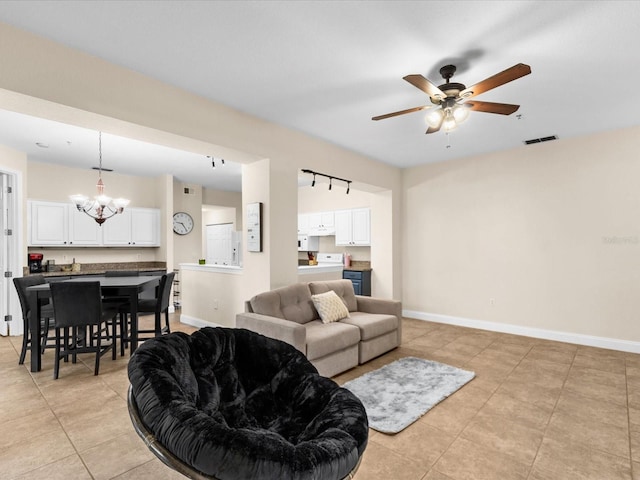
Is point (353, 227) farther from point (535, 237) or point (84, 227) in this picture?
point (84, 227)

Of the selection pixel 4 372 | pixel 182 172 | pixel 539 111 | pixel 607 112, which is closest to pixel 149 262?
pixel 182 172

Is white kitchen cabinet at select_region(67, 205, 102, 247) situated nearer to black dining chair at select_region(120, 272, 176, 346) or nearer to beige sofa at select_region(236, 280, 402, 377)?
black dining chair at select_region(120, 272, 176, 346)

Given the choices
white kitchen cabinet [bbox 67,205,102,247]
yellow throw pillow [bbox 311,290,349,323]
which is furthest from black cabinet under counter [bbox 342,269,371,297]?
white kitchen cabinet [bbox 67,205,102,247]

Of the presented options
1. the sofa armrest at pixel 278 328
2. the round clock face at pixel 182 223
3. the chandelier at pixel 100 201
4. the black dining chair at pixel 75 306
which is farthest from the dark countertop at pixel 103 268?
the sofa armrest at pixel 278 328

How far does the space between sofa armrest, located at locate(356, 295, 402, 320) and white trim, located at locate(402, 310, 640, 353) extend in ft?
6.12

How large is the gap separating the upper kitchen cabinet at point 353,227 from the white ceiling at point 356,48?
280cm

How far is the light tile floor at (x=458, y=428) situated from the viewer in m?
2.00

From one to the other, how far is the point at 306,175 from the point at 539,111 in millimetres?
2913

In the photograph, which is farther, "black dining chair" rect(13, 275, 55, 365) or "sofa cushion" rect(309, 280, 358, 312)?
"sofa cushion" rect(309, 280, 358, 312)

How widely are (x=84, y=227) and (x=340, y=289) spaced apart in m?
4.75

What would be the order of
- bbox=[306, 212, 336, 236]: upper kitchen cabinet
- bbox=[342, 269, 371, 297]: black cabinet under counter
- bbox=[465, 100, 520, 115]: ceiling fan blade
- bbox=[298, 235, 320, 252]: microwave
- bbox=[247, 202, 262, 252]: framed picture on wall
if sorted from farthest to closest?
bbox=[298, 235, 320, 252]: microwave → bbox=[306, 212, 336, 236]: upper kitchen cabinet → bbox=[342, 269, 371, 297]: black cabinet under counter → bbox=[247, 202, 262, 252]: framed picture on wall → bbox=[465, 100, 520, 115]: ceiling fan blade

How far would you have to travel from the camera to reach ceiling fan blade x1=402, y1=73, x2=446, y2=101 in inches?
92.9

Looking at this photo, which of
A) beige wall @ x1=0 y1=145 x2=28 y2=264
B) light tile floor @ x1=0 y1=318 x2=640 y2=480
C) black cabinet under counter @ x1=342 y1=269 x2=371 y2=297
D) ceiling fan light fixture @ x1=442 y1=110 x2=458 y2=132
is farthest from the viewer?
black cabinet under counter @ x1=342 y1=269 x2=371 y2=297

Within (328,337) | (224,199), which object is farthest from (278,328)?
(224,199)
